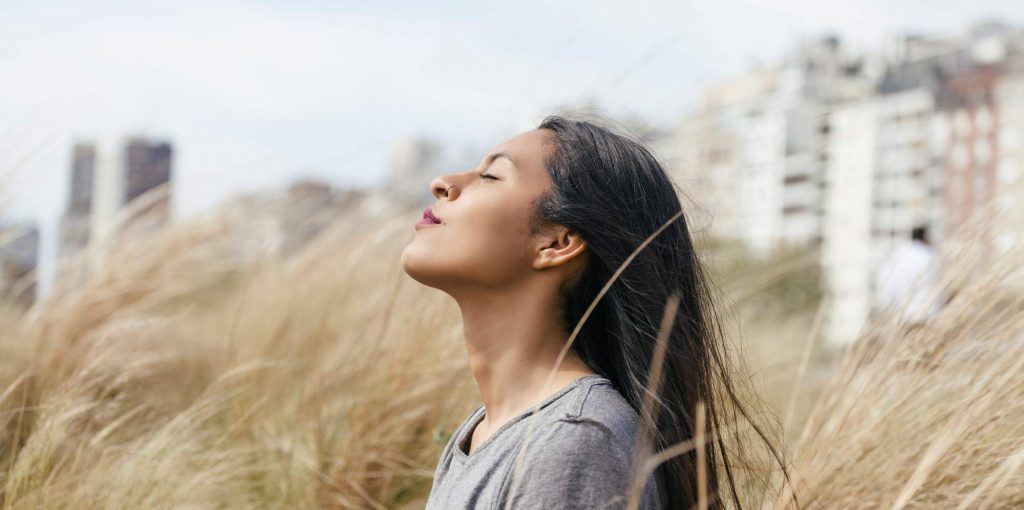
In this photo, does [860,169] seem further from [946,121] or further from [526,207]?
[526,207]

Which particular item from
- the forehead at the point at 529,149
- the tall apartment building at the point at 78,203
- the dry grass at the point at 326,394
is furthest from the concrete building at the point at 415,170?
the forehead at the point at 529,149

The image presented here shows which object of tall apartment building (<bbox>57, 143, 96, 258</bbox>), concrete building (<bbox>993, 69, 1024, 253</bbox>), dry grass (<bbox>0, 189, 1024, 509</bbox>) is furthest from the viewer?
concrete building (<bbox>993, 69, 1024, 253</bbox>)

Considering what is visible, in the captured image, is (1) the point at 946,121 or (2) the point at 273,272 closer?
(2) the point at 273,272

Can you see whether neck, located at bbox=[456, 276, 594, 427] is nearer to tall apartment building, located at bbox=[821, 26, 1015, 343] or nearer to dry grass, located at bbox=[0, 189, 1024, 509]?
dry grass, located at bbox=[0, 189, 1024, 509]

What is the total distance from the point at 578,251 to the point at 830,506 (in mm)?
659

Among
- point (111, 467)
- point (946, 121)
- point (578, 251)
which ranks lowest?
point (946, 121)

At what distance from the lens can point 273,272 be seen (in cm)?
480

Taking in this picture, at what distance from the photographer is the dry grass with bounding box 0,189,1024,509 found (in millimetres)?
1905

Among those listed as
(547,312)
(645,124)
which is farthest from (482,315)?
(645,124)

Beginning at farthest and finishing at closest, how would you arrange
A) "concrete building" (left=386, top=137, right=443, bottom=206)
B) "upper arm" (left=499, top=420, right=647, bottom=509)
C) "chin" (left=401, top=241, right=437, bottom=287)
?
"concrete building" (left=386, top=137, right=443, bottom=206) → "chin" (left=401, top=241, right=437, bottom=287) → "upper arm" (left=499, top=420, right=647, bottom=509)

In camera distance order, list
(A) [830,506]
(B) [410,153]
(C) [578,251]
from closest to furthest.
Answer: (C) [578,251]
(A) [830,506]
(B) [410,153]

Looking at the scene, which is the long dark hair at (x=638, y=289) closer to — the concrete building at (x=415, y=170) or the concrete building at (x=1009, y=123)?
the concrete building at (x=415, y=170)

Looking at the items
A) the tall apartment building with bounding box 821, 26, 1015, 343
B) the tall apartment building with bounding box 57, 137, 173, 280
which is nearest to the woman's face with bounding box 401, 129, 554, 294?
the tall apartment building with bounding box 57, 137, 173, 280

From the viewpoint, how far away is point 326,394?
10.7 feet
